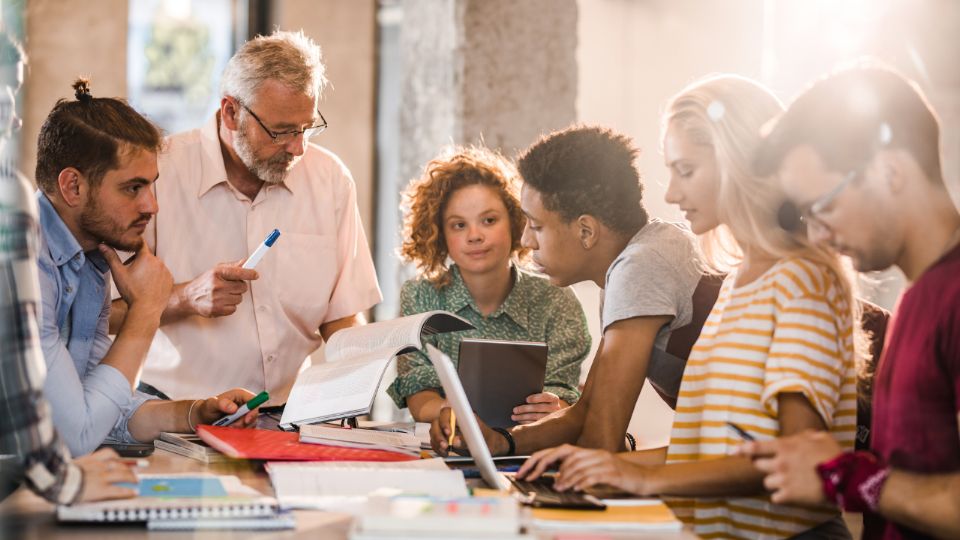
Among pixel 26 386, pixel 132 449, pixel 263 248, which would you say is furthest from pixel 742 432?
pixel 263 248

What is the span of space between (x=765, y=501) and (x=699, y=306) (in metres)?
0.50

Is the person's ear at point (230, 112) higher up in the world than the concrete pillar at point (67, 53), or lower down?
lower down

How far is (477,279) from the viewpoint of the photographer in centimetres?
290

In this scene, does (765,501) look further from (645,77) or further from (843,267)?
(645,77)

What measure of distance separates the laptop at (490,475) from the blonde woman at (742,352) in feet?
0.11

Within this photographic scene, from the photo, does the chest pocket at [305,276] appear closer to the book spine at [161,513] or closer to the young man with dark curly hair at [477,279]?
the young man with dark curly hair at [477,279]

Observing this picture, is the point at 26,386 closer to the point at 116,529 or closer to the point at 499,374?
the point at 116,529

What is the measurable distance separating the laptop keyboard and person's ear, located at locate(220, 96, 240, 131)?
150 centimetres

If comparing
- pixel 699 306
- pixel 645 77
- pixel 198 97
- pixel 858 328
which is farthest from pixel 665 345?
pixel 198 97

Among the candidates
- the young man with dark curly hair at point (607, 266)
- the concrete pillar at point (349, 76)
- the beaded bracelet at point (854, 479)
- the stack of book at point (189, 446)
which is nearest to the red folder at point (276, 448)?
the stack of book at point (189, 446)

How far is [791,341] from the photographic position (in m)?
1.64

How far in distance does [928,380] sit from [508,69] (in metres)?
2.75

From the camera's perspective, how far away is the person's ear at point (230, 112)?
285cm

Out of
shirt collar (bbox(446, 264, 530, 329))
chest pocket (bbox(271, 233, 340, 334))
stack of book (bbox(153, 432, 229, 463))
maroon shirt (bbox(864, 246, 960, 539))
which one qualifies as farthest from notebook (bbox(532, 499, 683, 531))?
chest pocket (bbox(271, 233, 340, 334))
